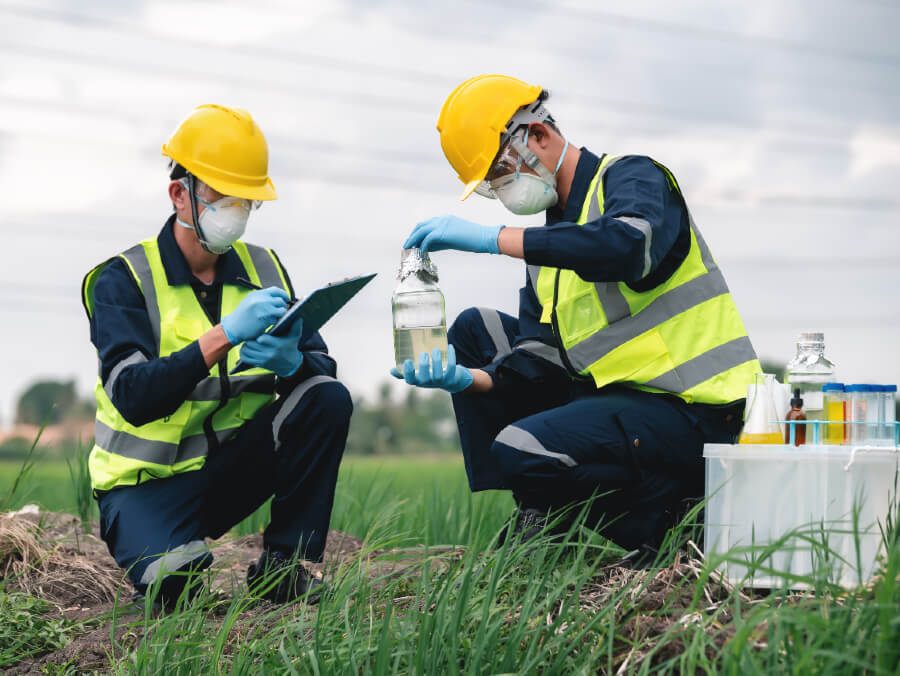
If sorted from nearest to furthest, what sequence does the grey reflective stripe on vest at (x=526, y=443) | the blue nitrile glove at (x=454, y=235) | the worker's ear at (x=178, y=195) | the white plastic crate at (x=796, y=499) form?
the white plastic crate at (x=796, y=499) < the blue nitrile glove at (x=454, y=235) < the grey reflective stripe on vest at (x=526, y=443) < the worker's ear at (x=178, y=195)

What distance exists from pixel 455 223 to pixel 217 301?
1188mm

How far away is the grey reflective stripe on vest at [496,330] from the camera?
416 centimetres

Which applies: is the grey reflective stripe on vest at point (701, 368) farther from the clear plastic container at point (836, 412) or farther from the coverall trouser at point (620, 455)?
the clear plastic container at point (836, 412)

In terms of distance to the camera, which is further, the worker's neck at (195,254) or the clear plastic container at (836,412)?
the worker's neck at (195,254)

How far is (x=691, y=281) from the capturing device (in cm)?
344

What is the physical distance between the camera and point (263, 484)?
4051 mm

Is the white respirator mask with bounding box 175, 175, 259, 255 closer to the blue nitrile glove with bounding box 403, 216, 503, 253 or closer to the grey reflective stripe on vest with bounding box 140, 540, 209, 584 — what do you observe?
the blue nitrile glove with bounding box 403, 216, 503, 253

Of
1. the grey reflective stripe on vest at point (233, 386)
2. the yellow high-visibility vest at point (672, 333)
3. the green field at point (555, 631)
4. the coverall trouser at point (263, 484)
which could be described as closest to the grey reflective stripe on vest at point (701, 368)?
the yellow high-visibility vest at point (672, 333)

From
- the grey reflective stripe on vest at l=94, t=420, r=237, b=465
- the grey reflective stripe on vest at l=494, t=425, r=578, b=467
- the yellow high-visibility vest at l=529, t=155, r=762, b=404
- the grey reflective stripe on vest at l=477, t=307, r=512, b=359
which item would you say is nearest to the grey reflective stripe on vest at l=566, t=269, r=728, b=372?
the yellow high-visibility vest at l=529, t=155, r=762, b=404

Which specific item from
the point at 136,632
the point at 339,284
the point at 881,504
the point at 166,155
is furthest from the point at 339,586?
the point at 166,155

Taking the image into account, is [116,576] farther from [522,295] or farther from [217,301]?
[522,295]

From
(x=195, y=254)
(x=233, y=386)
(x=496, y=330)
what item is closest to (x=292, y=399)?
(x=233, y=386)

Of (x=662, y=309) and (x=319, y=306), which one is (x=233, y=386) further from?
(x=662, y=309)

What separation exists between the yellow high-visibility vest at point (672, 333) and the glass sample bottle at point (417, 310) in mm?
558
